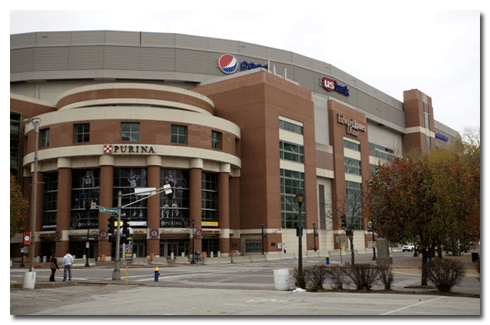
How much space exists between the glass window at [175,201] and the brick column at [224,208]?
490 centimetres

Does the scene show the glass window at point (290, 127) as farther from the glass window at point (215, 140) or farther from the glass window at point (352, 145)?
the glass window at point (352, 145)

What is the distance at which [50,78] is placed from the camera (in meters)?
81.9

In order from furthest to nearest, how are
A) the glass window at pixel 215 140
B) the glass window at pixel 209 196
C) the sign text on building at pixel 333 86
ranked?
the sign text on building at pixel 333 86 → the glass window at pixel 209 196 → the glass window at pixel 215 140

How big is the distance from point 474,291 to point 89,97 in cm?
5675

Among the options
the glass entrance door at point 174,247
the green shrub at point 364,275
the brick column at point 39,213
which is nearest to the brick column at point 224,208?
the glass entrance door at point 174,247

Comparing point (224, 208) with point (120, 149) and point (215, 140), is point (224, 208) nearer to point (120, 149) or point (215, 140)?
point (215, 140)

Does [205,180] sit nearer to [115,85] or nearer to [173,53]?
[115,85]

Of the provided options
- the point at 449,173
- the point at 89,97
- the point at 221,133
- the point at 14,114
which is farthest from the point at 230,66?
the point at 449,173

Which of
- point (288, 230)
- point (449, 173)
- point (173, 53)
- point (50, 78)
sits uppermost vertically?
point (173, 53)

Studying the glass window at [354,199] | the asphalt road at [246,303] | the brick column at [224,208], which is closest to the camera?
the asphalt road at [246,303]

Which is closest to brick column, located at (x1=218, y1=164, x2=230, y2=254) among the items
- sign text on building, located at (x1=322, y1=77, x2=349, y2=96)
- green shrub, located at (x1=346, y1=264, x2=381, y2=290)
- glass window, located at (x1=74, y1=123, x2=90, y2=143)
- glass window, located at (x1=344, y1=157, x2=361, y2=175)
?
glass window, located at (x1=74, y1=123, x2=90, y2=143)

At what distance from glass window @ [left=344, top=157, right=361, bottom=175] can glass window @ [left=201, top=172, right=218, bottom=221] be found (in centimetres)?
3209

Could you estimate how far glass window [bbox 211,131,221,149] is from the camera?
66.4m

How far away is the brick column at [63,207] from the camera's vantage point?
6016cm
